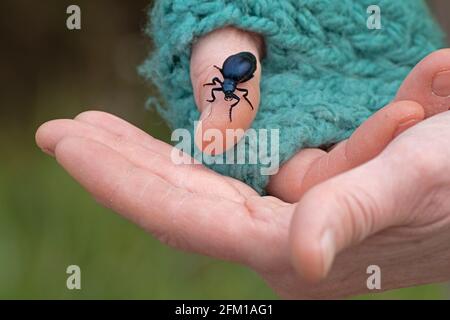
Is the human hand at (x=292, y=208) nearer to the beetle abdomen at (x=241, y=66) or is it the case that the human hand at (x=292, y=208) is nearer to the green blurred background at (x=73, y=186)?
the beetle abdomen at (x=241, y=66)

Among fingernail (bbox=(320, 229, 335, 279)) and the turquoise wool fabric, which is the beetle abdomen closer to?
the turquoise wool fabric

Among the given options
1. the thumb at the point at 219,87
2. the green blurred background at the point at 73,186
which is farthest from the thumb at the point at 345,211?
the green blurred background at the point at 73,186

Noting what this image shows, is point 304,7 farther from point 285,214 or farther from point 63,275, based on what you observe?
point 63,275

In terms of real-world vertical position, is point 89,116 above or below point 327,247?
above

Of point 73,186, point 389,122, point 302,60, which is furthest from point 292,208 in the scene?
point 73,186

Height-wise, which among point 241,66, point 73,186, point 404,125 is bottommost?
point 404,125

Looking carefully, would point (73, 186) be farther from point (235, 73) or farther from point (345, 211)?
point (345, 211)

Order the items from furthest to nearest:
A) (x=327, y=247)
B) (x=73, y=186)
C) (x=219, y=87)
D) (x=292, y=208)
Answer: (x=73, y=186) < (x=219, y=87) < (x=292, y=208) < (x=327, y=247)
